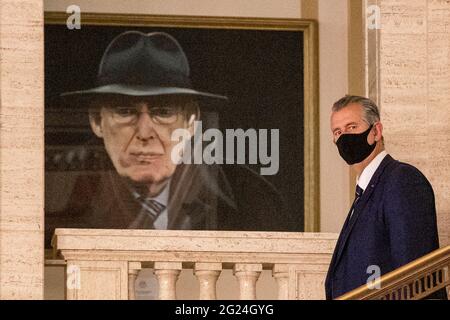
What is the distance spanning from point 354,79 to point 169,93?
1.48 m

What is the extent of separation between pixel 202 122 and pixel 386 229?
13.2 ft

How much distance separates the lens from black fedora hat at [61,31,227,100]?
53.9ft

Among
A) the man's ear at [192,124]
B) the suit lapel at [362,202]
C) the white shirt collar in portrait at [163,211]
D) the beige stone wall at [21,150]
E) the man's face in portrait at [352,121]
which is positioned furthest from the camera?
the man's ear at [192,124]

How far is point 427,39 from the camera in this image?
14.4 metres

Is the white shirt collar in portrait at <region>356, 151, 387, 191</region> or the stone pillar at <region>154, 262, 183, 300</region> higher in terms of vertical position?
the white shirt collar in portrait at <region>356, 151, 387, 191</region>

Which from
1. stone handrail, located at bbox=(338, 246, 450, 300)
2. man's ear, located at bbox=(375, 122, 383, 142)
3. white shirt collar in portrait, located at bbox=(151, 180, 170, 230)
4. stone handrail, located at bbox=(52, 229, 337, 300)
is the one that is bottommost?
stone handrail, located at bbox=(338, 246, 450, 300)

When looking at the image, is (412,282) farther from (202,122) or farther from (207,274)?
(202,122)

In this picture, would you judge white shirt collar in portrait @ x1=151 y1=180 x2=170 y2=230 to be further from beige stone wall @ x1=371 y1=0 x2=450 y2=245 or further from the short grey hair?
the short grey hair

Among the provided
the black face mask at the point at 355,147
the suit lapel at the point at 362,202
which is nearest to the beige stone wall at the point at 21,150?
the suit lapel at the point at 362,202

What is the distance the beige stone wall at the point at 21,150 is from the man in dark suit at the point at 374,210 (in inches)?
85.8

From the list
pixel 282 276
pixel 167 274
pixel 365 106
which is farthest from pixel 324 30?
pixel 365 106

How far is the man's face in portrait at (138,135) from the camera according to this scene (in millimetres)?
16328

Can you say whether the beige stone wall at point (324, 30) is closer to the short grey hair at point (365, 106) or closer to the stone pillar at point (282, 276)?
the stone pillar at point (282, 276)

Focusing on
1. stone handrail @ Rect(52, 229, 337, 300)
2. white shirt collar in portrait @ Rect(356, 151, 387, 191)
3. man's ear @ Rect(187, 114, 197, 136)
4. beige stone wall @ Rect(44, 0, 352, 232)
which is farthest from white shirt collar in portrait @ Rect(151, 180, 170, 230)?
white shirt collar in portrait @ Rect(356, 151, 387, 191)
